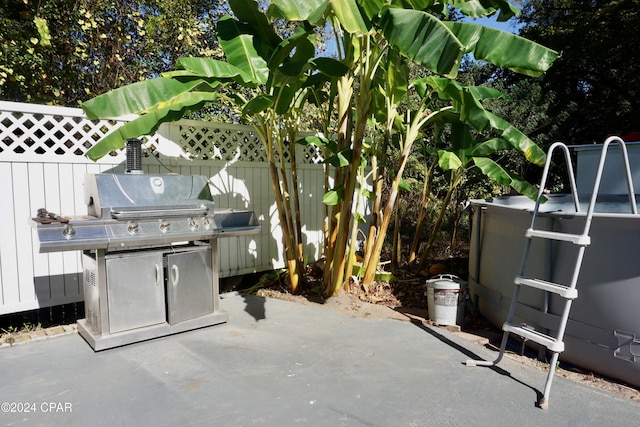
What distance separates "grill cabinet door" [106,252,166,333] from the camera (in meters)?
3.86

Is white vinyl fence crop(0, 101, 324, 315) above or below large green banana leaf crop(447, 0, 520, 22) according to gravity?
below

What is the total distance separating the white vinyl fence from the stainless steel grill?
2.44 feet

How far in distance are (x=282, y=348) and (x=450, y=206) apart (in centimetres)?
665

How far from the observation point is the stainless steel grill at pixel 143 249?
12.2ft

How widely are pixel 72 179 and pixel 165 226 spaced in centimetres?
152

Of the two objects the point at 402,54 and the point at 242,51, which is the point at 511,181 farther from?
the point at 242,51

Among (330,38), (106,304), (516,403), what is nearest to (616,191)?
(516,403)

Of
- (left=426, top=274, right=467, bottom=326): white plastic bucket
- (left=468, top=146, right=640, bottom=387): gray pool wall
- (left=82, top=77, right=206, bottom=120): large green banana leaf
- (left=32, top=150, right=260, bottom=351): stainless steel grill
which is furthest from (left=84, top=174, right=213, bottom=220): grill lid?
(left=468, top=146, right=640, bottom=387): gray pool wall

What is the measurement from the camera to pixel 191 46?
7.96 metres

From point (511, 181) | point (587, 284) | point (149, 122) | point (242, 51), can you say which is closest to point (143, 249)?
point (149, 122)

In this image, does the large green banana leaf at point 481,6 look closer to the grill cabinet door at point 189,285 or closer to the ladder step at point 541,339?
the ladder step at point 541,339

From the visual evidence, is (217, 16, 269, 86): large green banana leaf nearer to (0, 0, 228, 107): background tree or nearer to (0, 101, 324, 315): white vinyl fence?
(0, 101, 324, 315): white vinyl fence

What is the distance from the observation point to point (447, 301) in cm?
458

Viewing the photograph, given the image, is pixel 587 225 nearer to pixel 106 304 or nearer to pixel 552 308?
pixel 552 308
